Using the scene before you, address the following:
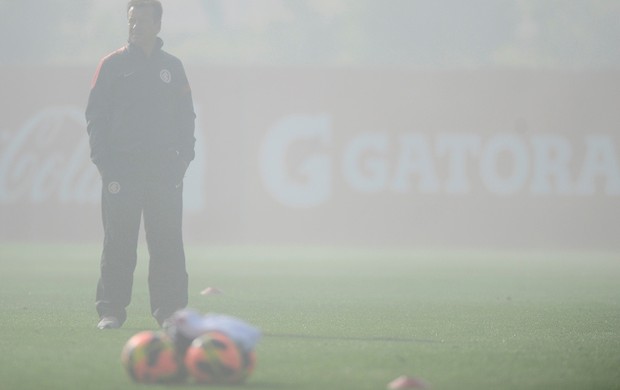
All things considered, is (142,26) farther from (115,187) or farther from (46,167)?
(46,167)

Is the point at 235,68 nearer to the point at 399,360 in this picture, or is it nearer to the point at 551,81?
the point at 551,81

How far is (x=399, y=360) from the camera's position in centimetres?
798

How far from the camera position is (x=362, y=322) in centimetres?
1062

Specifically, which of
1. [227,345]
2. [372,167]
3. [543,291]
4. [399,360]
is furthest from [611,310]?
[372,167]

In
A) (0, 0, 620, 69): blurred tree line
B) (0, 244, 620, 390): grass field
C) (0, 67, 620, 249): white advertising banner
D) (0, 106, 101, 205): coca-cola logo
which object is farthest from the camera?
(0, 0, 620, 69): blurred tree line

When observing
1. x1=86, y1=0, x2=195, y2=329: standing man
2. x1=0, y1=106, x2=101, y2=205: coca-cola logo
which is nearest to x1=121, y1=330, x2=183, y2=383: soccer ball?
x1=86, y1=0, x2=195, y2=329: standing man

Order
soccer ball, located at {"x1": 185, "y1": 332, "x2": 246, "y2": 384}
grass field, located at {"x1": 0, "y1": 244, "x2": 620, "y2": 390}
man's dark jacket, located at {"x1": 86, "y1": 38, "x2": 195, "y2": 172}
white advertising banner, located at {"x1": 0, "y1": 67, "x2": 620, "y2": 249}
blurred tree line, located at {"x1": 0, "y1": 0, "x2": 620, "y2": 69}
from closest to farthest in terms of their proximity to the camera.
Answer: soccer ball, located at {"x1": 185, "y1": 332, "x2": 246, "y2": 384}, grass field, located at {"x1": 0, "y1": 244, "x2": 620, "y2": 390}, man's dark jacket, located at {"x1": 86, "y1": 38, "x2": 195, "y2": 172}, white advertising banner, located at {"x1": 0, "y1": 67, "x2": 620, "y2": 249}, blurred tree line, located at {"x1": 0, "y1": 0, "x2": 620, "y2": 69}

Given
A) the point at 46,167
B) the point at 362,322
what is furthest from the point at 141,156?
the point at 46,167

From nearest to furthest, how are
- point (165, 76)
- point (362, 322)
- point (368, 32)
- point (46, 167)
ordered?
point (165, 76)
point (362, 322)
point (46, 167)
point (368, 32)

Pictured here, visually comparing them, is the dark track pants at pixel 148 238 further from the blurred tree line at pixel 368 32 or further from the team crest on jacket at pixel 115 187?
the blurred tree line at pixel 368 32

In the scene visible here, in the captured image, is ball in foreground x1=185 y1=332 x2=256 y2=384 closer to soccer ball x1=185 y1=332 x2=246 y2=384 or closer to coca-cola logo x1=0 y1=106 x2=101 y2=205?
soccer ball x1=185 y1=332 x2=246 y2=384

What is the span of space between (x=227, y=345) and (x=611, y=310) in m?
6.37

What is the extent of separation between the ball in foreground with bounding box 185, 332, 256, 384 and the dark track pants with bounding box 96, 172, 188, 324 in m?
3.07

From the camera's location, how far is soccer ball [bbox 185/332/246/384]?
6570 millimetres
